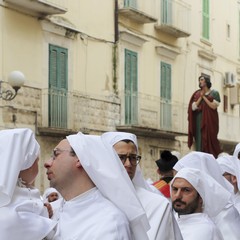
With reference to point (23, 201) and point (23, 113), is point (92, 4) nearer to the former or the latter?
point (23, 113)

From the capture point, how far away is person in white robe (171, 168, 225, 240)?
6953mm

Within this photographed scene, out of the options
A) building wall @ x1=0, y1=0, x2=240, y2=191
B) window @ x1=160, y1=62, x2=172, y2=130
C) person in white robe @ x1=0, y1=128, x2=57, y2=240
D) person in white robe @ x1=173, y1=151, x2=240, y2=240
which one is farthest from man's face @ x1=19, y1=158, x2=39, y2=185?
window @ x1=160, y1=62, x2=172, y2=130

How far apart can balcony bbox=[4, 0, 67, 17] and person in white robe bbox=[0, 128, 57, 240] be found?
47.5ft

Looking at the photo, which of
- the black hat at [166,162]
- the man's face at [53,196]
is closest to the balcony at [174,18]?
the black hat at [166,162]

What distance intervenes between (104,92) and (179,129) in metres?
4.17

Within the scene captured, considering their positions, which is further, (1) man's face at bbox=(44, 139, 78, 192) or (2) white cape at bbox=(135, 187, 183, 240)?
(2) white cape at bbox=(135, 187, 183, 240)

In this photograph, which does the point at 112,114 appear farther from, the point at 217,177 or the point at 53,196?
the point at 217,177

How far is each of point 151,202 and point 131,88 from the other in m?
17.9

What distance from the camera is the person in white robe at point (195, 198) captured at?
22.8ft

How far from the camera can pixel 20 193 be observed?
190 inches

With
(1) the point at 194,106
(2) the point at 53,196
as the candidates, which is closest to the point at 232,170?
(2) the point at 53,196

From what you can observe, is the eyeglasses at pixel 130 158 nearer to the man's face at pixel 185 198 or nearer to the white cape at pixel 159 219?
Answer: the white cape at pixel 159 219

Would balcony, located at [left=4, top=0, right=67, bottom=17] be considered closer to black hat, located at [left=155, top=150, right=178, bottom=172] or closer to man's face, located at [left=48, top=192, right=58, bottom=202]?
black hat, located at [left=155, top=150, right=178, bottom=172]

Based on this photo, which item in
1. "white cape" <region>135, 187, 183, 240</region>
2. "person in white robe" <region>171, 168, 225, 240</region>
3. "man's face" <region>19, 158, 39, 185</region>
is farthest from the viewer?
"person in white robe" <region>171, 168, 225, 240</region>
